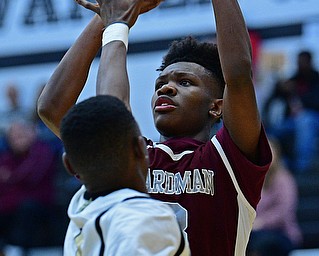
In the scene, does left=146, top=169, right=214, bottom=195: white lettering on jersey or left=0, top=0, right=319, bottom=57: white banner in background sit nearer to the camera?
left=146, top=169, right=214, bottom=195: white lettering on jersey

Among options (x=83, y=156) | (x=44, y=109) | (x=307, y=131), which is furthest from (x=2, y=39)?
(x=83, y=156)

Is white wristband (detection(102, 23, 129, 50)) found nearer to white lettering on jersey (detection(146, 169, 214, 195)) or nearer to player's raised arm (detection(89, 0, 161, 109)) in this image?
player's raised arm (detection(89, 0, 161, 109))

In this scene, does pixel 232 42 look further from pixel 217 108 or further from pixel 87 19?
pixel 87 19

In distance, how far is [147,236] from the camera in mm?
2896

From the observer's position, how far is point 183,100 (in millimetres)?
4031

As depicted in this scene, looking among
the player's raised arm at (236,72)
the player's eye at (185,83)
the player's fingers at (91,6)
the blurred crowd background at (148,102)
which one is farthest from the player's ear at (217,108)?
the blurred crowd background at (148,102)

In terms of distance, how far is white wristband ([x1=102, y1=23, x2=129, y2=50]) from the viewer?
12.1ft

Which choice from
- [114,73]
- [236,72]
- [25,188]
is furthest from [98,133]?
[25,188]

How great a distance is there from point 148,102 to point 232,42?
308 inches

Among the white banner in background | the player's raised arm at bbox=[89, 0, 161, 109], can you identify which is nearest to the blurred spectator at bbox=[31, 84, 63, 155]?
the white banner in background

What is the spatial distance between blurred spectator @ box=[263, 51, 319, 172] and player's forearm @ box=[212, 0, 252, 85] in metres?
6.23

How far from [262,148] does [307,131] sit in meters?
6.34

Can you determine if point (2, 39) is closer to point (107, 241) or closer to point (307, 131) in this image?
point (307, 131)

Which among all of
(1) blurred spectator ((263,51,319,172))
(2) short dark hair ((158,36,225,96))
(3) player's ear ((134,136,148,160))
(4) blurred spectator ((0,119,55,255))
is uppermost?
(3) player's ear ((134,136,148,160))
